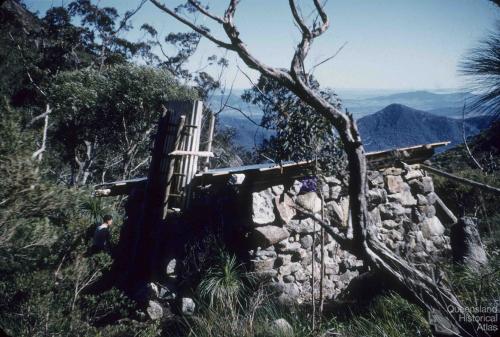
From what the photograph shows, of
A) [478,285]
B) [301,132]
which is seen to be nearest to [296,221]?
[301,132]

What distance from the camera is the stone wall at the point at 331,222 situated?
5039mm

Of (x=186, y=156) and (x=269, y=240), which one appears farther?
(x=186, y=156)

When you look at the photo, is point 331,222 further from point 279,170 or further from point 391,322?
point 391,322

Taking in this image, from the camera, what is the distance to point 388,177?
6566 millimetres

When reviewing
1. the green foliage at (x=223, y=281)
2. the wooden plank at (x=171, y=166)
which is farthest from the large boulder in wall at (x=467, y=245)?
the wooden plank at (x=171, y=166)

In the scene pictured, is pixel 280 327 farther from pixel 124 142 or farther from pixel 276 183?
pixel 124 142

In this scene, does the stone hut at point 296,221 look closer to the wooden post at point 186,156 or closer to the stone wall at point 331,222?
the stone wall at point 331,222

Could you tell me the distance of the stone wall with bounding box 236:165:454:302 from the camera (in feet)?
16.5

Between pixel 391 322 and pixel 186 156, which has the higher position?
pixel 186 156

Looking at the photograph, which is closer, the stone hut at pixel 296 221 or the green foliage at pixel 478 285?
the green foliage at pixel 478 285

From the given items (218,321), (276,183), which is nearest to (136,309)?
(218,321)

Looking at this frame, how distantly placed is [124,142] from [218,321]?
39.7 feet

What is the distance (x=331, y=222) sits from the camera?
574 cm

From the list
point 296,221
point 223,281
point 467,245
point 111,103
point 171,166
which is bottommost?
point 223,281
